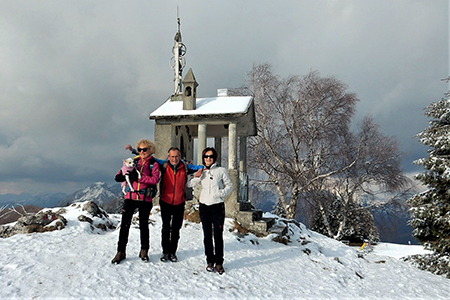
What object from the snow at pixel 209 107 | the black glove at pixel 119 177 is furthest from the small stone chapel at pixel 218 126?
the black glove at pixel 119 177

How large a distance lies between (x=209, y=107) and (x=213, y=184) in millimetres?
6041

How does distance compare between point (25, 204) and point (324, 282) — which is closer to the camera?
point (324, 282)

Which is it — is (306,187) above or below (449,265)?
above

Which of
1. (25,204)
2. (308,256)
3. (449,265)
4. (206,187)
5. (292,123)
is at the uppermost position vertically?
(292,123)

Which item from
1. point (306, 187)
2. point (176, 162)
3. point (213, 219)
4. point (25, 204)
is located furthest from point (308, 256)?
point (306, 187)

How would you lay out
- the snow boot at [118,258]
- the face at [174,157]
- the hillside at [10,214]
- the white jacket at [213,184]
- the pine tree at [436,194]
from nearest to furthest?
the snow boot at [118,258]
the white jacket at [213,184]
the face at [174,157]
the hillside at [10,214]
the pine tree at [436,194]

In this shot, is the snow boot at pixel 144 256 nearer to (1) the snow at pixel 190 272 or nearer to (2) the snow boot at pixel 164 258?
(1) the snow at pixel 190 272

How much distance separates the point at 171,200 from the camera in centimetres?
467

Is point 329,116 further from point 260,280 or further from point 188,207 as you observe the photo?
point 260,280

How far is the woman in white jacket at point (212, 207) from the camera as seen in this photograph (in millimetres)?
4535

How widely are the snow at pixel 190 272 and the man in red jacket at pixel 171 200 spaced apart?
294mm

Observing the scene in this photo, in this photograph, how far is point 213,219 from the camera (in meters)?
4.61

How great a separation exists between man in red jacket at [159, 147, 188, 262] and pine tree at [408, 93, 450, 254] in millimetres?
7923

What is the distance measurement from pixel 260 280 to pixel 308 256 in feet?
9.36
